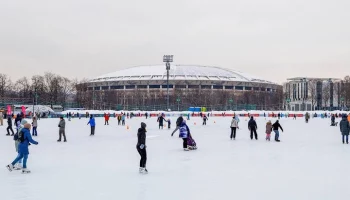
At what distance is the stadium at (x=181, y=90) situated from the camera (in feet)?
305

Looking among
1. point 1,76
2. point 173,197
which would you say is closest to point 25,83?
point 1,76

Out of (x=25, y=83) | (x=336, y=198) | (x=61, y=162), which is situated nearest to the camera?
(x=336, y=198)

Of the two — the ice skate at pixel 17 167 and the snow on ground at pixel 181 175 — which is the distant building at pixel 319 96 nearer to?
the snow on ground at pixel 181 175

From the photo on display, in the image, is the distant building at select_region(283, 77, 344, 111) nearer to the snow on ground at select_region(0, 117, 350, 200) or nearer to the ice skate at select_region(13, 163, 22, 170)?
the snow on ground at select_region(0, 117, 350, 200)

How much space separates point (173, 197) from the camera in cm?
826

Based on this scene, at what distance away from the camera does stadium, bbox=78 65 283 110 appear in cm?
9281

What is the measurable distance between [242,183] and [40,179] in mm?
4447

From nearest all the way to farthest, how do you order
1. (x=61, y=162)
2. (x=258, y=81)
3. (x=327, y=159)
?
(x=61, y=162) → (x=327, y=159) → (x=258, y=81)

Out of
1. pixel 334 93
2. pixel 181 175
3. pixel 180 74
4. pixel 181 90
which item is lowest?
pixel 181 175

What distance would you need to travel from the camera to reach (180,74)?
126062 millimetres

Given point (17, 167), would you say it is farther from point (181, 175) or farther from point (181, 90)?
point (181, 90)

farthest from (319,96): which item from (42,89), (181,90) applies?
(42,89)

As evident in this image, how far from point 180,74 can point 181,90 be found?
74.9 feet

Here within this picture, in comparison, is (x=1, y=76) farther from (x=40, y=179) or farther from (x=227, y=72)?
(x=40, y=179)
